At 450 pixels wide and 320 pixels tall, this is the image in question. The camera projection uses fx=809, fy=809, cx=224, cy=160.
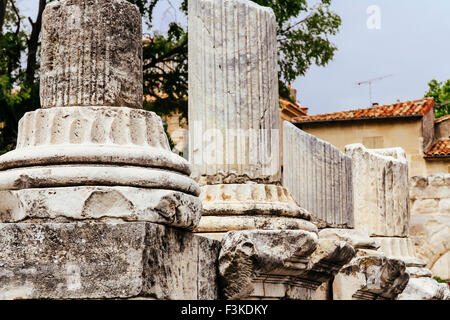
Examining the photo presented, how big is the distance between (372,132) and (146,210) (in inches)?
963

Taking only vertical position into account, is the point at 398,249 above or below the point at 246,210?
below

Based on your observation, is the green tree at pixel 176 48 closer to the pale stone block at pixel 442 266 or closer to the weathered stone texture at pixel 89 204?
the pale stone block at pixel 442 266

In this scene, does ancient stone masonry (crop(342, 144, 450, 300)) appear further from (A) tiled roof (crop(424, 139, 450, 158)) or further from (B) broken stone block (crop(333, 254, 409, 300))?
(A) tiled roof (crop(424, 139, 450, 158))

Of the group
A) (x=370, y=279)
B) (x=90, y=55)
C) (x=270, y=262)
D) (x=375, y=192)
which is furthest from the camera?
(x=375, y=192)

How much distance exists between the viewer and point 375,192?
936 cm

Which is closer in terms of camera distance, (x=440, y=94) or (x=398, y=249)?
(x=398, y=249)

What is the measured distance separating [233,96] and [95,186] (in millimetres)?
2293

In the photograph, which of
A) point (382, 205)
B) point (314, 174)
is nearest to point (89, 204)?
point (314, 174)

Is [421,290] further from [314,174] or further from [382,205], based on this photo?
[314,174]

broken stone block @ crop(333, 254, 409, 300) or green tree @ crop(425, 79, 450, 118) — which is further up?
green tree @ crop(425, 79, 450, 118)

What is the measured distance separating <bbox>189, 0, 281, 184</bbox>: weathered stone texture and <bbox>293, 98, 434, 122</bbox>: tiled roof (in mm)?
21374

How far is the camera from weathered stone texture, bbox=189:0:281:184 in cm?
557

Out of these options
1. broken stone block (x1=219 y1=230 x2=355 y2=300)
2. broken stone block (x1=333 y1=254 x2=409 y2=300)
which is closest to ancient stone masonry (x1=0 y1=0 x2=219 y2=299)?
broken stone block (x1=219 y1=230 x2=355 y2=300)

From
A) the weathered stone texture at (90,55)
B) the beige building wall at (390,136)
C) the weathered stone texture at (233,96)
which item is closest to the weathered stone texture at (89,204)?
the weathered stone texture at (90,55)
